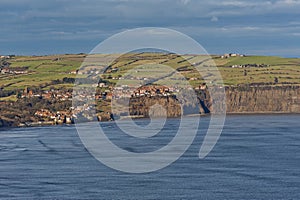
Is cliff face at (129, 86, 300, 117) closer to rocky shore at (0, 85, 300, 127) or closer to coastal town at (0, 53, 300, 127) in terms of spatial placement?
rocky shore at (0, 85, 300, 127)

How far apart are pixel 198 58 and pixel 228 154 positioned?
78.6 meters

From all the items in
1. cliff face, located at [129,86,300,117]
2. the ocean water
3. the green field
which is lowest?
the ocean water

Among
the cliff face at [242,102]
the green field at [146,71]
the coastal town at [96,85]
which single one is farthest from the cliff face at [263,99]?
the green field at [146,71]

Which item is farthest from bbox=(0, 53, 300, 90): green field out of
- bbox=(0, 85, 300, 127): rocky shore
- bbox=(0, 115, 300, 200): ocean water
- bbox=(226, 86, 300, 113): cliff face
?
bbox=(0, 115, 300, 200): ocean water

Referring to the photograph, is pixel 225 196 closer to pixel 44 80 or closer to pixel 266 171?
pixel 266 171

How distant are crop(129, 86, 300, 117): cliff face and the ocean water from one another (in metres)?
30.8

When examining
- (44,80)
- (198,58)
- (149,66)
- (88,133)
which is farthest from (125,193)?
(198,58)

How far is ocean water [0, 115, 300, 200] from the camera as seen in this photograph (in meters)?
42.2

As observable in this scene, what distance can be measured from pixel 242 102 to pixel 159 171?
65761mm

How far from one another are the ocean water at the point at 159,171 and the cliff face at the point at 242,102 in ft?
101

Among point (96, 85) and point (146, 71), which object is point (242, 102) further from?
point (96, 85)

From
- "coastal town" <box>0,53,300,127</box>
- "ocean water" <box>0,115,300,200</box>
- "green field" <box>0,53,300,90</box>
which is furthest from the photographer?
"green field" <box>0,53,300,90</box>

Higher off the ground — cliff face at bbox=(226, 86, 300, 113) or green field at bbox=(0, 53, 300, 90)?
green field at bbox=(0, 53, 300, 90)

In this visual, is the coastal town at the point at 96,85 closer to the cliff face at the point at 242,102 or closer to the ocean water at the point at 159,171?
the cliff face at the point at 242,102
